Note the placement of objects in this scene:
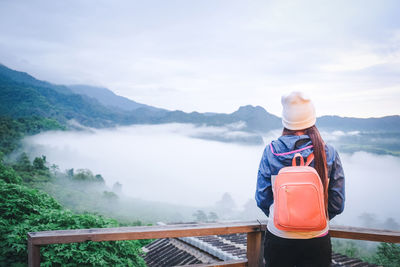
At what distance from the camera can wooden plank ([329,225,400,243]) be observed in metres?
1.97

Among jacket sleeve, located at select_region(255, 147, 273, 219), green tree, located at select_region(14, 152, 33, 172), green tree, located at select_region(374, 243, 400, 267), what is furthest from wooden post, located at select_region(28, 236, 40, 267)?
green tree, located at select_region(14, 152, 33, 172)

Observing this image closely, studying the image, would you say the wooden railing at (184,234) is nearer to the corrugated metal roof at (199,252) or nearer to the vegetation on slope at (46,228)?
the vegetation on slope at (46,228)

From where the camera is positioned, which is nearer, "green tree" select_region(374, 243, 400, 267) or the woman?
the woman

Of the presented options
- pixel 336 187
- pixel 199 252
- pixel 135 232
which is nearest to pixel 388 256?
pixel 199 252

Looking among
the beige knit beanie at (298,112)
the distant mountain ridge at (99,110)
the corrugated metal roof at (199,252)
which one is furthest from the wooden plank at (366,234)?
the distant mountain ridge at (99,110)

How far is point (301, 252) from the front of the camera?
5.26ft

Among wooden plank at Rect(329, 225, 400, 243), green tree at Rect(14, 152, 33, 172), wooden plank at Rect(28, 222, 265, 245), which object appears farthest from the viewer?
green tree at Rect(14, 152, 33, 172)

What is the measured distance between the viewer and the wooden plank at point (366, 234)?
77.4 inches

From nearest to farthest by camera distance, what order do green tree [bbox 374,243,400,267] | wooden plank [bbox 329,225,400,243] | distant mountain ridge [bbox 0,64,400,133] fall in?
wooden plank [bbox 329,225,400,243], green tree [bbox 374,243,400,267], distant mountain ridge [bbox 0,64,400,133]

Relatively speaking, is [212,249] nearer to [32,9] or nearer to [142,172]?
[32,9]

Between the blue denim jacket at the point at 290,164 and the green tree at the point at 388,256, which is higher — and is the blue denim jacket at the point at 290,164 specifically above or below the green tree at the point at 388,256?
above

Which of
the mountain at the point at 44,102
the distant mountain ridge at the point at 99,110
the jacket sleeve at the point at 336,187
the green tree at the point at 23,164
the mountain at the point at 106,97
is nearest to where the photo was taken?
the jacket sleeve at the point at 336,187

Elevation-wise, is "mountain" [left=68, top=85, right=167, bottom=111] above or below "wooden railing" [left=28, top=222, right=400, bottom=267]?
above

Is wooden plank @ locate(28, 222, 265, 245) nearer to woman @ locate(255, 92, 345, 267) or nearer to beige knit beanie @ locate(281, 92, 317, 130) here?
woman @ locate(255, 92, 345, 267)
